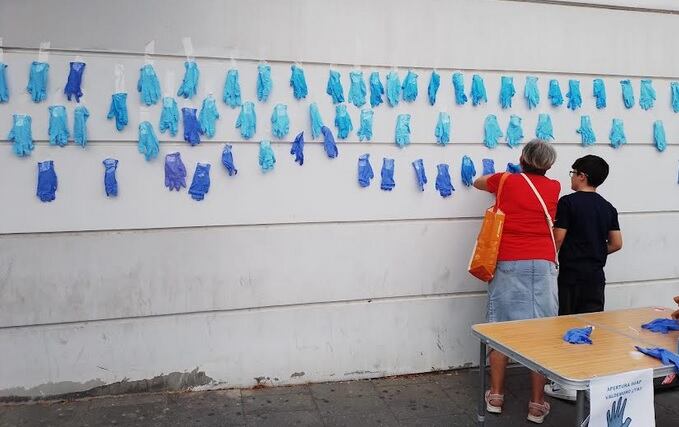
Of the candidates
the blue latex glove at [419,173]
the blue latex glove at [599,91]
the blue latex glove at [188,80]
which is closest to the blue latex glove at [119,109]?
the blue latex glove at [188,80]

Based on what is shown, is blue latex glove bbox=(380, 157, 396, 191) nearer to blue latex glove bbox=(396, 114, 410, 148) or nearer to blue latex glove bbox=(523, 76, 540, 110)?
blue latex glove bbox=(396, 114, 410, 148)

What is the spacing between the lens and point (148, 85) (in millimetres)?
3395

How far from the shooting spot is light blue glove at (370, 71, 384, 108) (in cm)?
378

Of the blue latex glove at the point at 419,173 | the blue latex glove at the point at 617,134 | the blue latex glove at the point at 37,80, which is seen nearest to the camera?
the blue latex glove at the point at 37,80

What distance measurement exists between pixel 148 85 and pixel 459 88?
2.09 metres

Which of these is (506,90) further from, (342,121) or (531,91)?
(342,121)

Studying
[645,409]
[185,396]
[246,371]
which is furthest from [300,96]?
[645,409]

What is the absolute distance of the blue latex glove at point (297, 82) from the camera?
3623 mm

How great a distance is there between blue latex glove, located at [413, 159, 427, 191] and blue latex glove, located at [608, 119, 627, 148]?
5.23 feet

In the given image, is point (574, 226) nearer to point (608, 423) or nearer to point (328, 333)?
point (608, 423)

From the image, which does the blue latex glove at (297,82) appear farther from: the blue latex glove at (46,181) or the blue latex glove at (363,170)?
the blue latex glove at (46,181)

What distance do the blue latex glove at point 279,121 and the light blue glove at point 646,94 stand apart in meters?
2.83

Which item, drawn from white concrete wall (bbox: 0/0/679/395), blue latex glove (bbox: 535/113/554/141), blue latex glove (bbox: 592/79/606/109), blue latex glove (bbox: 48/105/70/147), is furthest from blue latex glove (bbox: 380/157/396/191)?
blue latex glove (bbox: 48/105/70/147)

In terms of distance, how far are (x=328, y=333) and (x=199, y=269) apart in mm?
988
